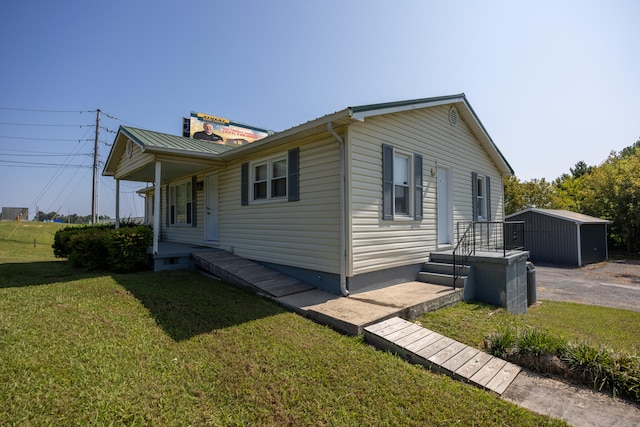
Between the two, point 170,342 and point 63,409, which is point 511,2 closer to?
point 170,342

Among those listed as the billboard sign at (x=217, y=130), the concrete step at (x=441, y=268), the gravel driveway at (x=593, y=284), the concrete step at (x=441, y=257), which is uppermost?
the billboard sign at (x=217, y=130)

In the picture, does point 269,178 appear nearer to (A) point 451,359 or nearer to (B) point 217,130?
(A) point 451,359

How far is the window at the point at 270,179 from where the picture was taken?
7.18m

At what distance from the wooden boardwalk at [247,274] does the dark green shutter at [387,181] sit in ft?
7.52

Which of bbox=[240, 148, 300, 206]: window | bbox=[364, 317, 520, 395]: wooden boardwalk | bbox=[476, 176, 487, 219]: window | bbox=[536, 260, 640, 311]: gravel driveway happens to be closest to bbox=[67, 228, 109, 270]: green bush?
bbox=[240, 148, 300, 206]: window

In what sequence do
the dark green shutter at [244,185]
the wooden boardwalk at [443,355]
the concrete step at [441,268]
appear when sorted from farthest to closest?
the dark green shutter at [244,185] < the concrete step at [441,268] < the wooden boardwalk at [443,355]

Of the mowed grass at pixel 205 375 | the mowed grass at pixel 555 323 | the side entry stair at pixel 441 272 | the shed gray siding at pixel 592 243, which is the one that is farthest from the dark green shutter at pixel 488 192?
the shed gray siding at pixel 592 243

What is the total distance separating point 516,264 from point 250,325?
6.33 meters

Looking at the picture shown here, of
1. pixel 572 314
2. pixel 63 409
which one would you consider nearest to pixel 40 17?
pixel 63 409

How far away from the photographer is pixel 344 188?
5688mm

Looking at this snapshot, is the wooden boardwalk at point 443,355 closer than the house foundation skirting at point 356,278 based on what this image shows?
Yes

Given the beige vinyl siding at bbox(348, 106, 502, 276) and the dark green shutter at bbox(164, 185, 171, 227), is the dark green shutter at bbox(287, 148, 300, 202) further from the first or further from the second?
the dark green shutter at bbox(164, 185, 171, 227)

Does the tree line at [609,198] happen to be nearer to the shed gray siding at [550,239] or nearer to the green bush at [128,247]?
the shed gray siding at [550,239]

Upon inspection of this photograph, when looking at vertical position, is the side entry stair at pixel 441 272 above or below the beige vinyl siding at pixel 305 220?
below
